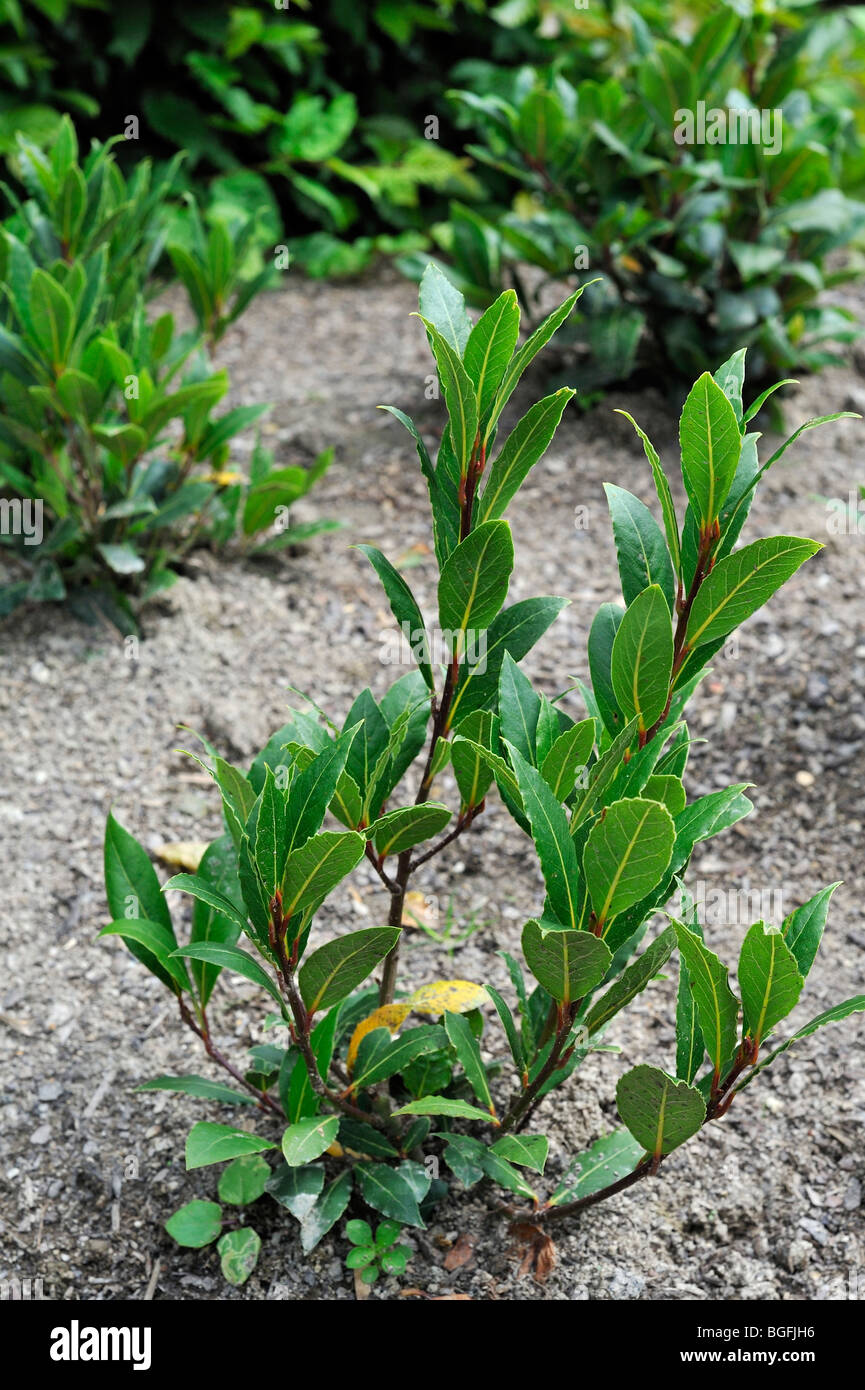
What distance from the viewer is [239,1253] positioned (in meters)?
2.09

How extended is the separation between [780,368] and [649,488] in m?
0.76

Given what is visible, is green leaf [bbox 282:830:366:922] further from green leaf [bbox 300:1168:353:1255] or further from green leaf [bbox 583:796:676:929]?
green leaf [bbox 300:1168:353:1255]

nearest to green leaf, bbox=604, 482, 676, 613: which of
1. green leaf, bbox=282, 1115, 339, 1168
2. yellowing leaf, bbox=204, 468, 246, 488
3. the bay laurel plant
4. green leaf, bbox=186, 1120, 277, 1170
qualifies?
the bay laurel plant

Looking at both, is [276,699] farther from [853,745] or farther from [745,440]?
[745,440]

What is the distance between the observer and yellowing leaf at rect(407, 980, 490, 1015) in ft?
7.02

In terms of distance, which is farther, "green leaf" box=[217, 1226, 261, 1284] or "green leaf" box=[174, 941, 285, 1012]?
"green leaf" box=[217, 1226, 261, 1284]

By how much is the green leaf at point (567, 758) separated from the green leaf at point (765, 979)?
328mm

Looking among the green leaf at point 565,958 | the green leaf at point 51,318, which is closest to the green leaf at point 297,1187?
the green leaf at point 565,958

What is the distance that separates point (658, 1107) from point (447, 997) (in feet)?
→ 1.71

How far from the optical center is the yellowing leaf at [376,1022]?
2.09m

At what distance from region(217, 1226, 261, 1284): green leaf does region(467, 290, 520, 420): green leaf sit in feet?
4.67

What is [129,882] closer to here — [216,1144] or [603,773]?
[216,1144]

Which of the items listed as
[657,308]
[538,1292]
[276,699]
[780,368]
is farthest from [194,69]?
[538,1292]

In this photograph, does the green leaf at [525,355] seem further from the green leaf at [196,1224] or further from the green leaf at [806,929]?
the green leaf at [196,1224]
